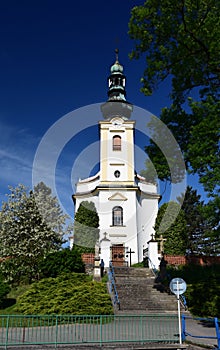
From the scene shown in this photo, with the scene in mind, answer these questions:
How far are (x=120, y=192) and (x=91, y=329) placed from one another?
850 inches

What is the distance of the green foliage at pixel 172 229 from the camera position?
26.3 m

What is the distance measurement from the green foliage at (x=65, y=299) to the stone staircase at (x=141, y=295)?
1050mm

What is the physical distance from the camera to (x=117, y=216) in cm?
3086

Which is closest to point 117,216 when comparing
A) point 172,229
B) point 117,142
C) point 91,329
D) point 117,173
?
point 117,173

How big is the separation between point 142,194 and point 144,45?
20.9 meters

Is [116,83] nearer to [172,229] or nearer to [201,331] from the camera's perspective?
[172,229]

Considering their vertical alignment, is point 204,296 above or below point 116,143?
below

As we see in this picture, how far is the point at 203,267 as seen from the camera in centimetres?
2191

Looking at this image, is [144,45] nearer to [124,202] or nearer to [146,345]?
[146,345]

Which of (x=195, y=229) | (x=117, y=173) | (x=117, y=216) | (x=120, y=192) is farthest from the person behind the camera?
(x=195, y=229)

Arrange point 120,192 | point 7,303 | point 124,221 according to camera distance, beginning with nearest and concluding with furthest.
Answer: point 7,303 → point 124,221 → point 120,192

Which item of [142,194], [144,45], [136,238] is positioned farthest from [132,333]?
[142,194]

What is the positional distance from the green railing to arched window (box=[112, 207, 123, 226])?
65.1ft

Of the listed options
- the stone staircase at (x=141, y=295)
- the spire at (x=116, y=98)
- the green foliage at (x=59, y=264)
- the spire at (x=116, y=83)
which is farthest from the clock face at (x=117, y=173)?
the green foliage at (x=59, y=264)
